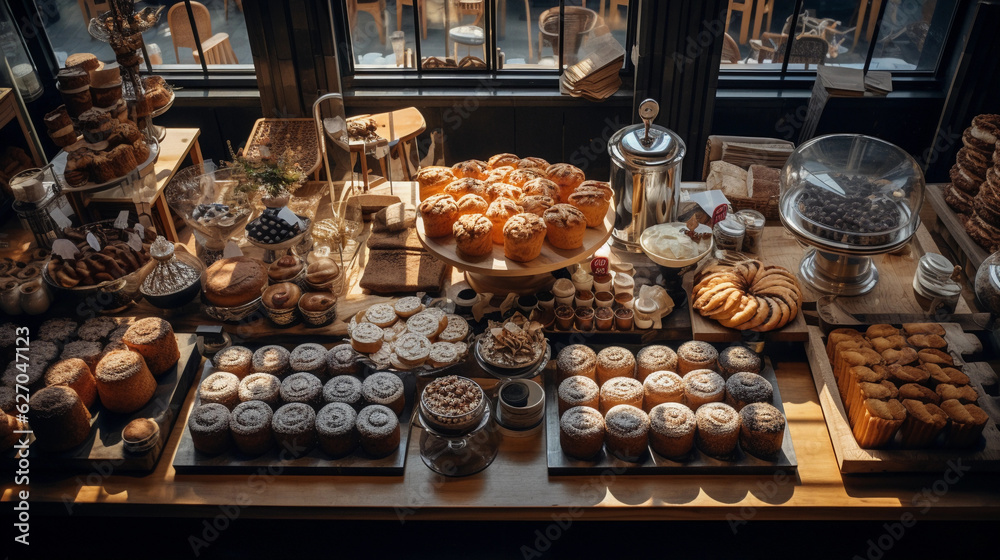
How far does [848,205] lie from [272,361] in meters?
2.95

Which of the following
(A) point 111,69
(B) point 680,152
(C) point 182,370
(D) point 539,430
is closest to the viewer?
(D) point 539,430

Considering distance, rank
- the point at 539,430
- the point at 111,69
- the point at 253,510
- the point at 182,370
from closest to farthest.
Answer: the point at 253,510 → the point at 539,430 → the point at 182,370 → the point at 111,69

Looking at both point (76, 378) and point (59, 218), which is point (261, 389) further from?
point (59, 218)

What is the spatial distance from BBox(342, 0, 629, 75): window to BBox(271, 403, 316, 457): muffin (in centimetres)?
347

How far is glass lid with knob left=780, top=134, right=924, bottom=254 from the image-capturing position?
3.55 meters

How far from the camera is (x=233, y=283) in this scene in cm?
374

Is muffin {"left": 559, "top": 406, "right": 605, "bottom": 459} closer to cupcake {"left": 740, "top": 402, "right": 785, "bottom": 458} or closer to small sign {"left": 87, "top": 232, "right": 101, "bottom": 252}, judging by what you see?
cupcake {"left": 740, "top": 402, "right": 785, "bottom": 458}

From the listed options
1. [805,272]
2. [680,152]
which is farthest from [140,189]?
[805,272]

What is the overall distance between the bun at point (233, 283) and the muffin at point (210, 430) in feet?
2.18

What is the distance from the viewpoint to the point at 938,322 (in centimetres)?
363

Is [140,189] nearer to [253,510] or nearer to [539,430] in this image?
[253,510]

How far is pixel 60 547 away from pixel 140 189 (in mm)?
2029

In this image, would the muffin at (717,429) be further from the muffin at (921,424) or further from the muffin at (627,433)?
the muffin at (921,424)

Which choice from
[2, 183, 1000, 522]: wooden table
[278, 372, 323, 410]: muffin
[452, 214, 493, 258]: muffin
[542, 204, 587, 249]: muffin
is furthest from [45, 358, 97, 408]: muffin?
[542, 204, 587, 249]: muffin
